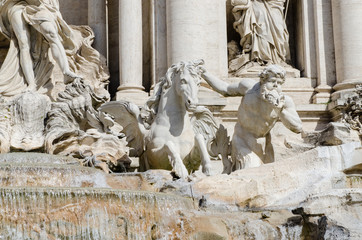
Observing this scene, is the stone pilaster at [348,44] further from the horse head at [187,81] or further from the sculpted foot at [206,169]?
the sculpted foot at [206,169]

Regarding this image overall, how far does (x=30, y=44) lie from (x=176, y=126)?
479 cm

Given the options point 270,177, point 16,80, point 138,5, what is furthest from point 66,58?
point 270,177

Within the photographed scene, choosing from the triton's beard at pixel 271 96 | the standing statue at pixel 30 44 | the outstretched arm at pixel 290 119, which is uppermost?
the standing statue at pixel 30 44

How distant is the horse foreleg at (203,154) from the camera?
11.2m

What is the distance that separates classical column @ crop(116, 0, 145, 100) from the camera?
16.2 meters

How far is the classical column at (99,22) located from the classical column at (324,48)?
4796mm

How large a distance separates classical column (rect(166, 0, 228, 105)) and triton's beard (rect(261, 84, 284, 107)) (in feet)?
14.0

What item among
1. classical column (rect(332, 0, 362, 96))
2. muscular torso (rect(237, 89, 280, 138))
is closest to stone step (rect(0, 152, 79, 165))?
muscular torso (rect(237, 89, 280, 138))

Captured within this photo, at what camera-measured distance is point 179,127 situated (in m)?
11.8

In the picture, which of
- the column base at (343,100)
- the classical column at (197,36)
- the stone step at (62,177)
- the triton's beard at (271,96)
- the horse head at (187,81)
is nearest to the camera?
the stone step at (62,177)

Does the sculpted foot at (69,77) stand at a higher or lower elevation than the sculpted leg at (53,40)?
lower

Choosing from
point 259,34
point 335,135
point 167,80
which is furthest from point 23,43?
point 335,135

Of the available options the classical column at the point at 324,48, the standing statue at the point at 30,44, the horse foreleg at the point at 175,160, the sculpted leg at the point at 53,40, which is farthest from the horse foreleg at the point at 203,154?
the classical column at the point at 324,48

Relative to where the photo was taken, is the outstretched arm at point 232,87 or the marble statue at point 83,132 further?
the marble statue at point 83,132
